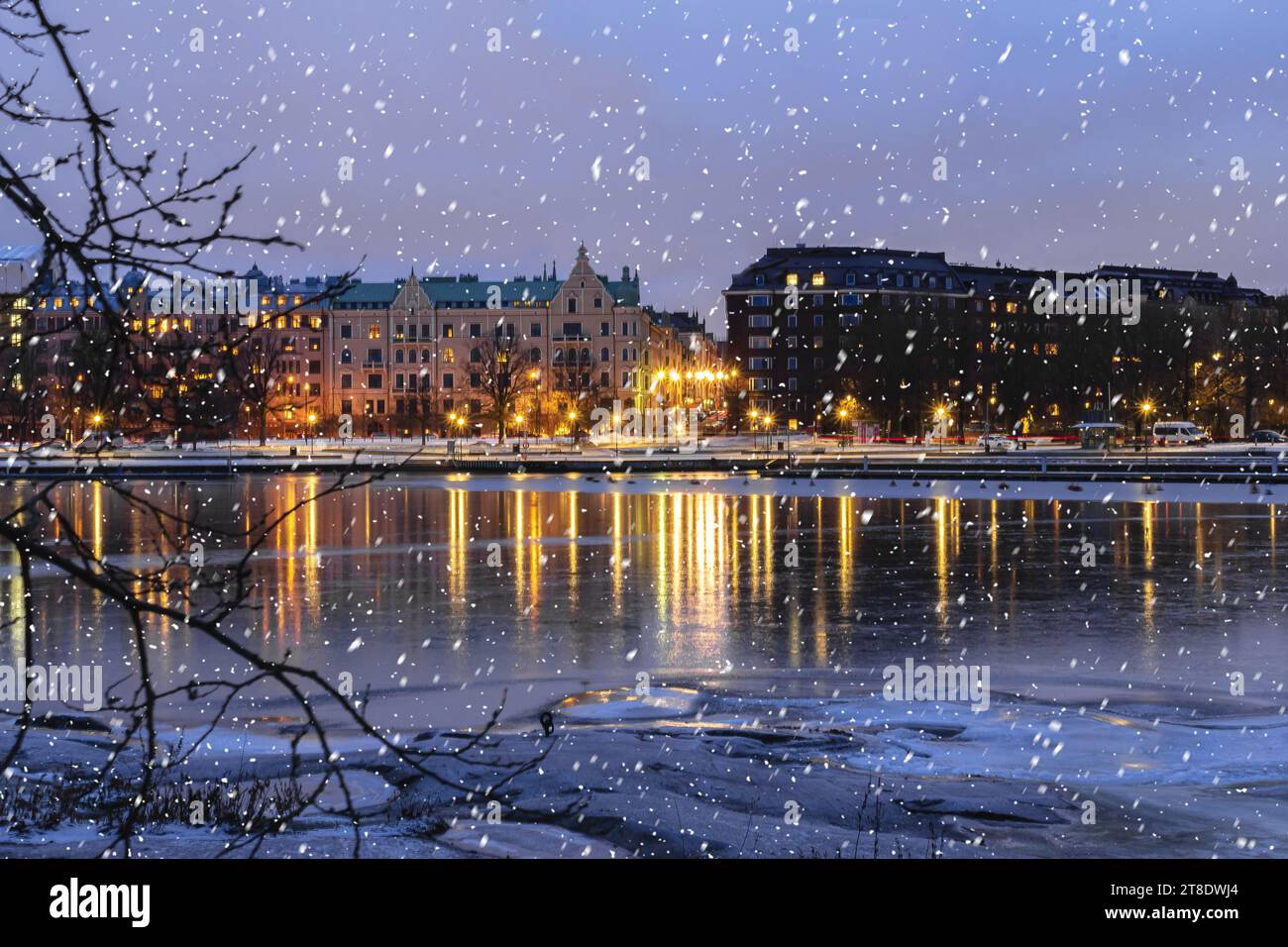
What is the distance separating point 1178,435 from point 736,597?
75.0 metres

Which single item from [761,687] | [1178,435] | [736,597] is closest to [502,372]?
[1178,435]

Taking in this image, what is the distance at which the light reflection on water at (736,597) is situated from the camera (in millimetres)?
Result: 15945

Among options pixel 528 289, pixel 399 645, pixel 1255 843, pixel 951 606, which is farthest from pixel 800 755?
pixel 528 289

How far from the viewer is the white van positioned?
8738 centimetres

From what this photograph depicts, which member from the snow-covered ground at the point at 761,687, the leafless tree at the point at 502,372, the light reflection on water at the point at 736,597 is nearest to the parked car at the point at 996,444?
the leafless tree at the point at 502,372

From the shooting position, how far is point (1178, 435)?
88.5 metres

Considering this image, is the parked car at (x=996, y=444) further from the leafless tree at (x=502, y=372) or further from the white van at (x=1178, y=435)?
the leafless tree at (x=502, y=372)

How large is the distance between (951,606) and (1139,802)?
10.4 m

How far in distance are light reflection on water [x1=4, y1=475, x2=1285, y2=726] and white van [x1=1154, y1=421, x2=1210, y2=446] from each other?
52557mm

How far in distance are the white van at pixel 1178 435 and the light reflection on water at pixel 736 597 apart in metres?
52.6

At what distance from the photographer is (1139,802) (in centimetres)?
973

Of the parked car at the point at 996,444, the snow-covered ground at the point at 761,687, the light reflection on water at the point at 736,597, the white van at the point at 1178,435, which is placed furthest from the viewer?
the white van at the point at 1178,435

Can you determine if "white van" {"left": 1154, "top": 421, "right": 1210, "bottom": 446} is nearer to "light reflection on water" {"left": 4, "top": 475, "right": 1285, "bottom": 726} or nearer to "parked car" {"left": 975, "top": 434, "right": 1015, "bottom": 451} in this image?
"parked car" {"left": 975, "top": 434, "right": 1015, "bottom": 451}
